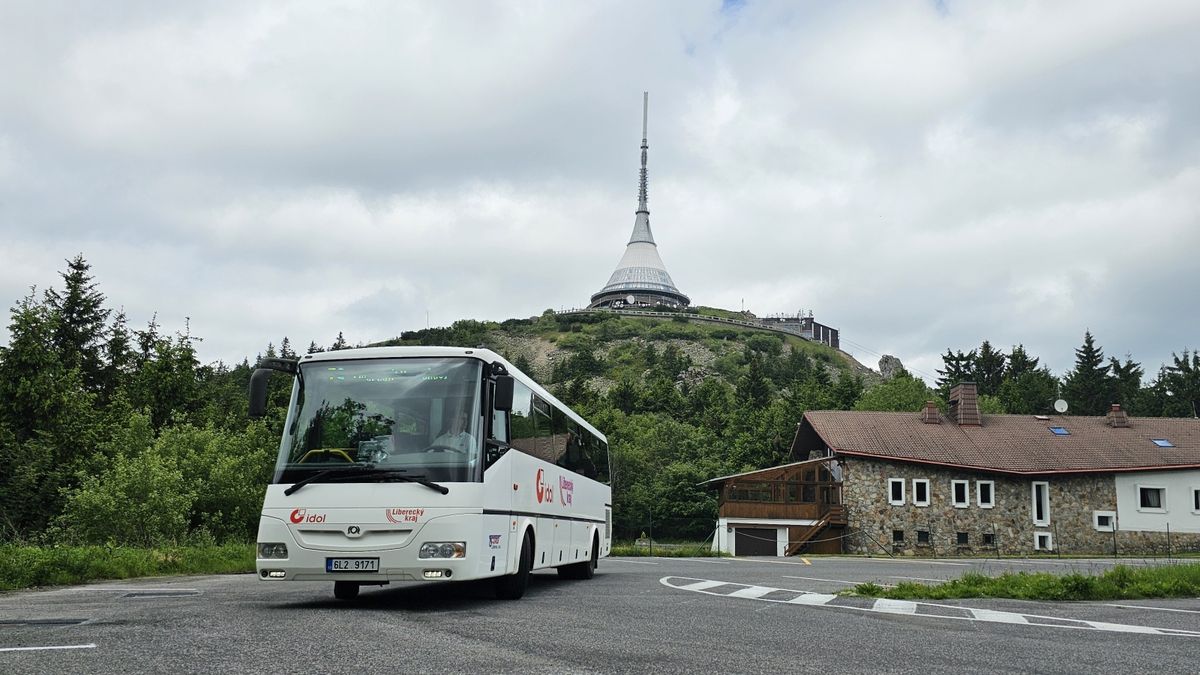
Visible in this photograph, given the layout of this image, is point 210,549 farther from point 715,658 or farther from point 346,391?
point 715,658

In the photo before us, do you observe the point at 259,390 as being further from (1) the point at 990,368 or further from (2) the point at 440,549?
(1) the point at 990,368

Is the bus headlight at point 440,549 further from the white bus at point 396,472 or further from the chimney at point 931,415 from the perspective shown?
the chimney at point 931,415

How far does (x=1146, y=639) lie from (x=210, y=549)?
1765 centimetres

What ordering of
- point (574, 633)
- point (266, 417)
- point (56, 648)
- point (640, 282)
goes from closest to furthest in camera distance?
point (56, 648)
point (574, 633)
point (266, 417)
point (640, 282)

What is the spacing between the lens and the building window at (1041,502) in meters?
44.3

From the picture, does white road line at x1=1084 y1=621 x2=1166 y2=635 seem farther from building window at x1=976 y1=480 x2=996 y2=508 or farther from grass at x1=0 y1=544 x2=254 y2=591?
building window at x1=976 y1=480 x2=996 y2=508

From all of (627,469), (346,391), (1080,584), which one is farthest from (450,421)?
(627,469)

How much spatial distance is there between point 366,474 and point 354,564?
3.11 ft

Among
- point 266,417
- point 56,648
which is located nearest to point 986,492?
point 266,417

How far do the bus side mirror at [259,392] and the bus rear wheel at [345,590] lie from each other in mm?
2369

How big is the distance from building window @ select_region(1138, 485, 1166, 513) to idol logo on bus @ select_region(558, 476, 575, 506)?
3744 cm

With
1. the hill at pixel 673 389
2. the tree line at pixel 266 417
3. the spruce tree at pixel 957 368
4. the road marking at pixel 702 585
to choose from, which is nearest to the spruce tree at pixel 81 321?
the tree line at pixel 266 417

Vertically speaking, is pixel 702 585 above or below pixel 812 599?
below

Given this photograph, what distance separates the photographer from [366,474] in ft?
35.0
